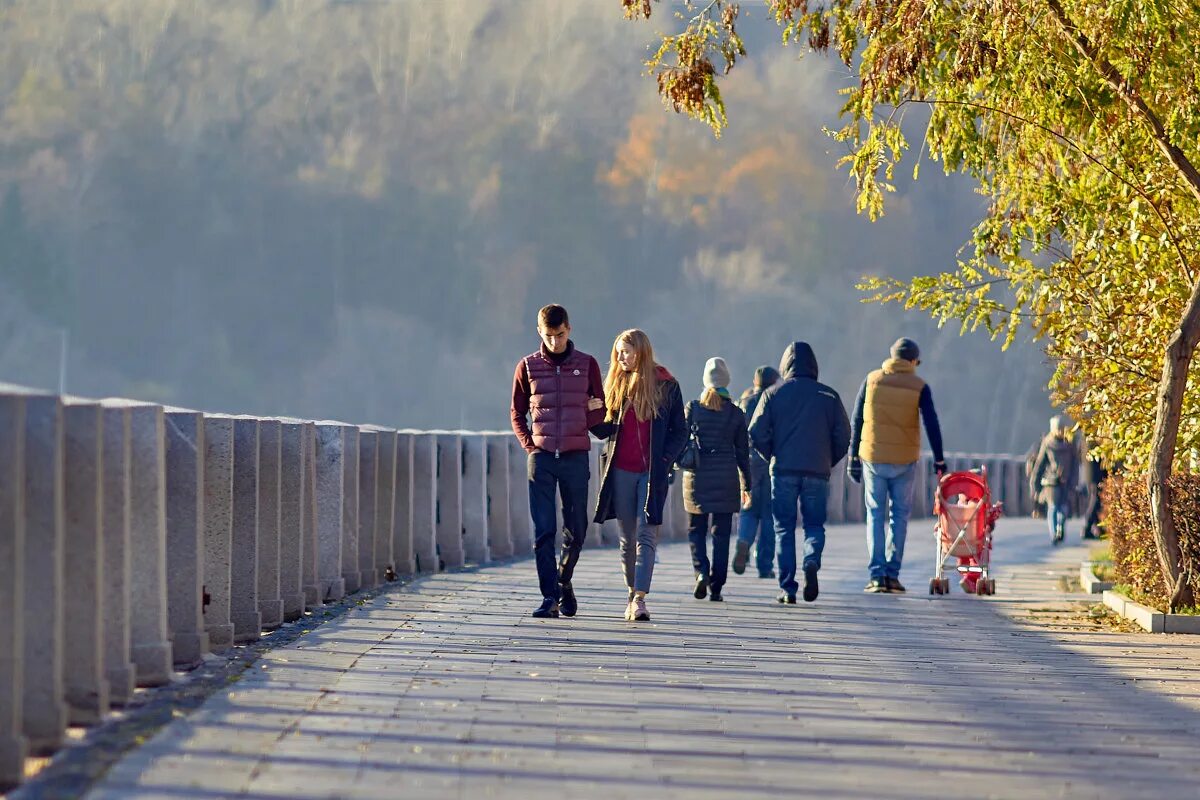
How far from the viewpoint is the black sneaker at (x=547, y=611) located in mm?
12156

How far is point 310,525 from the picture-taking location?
12.3 m

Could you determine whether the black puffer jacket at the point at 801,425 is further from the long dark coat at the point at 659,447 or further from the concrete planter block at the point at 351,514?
the concrete planter block at the point at 351,514

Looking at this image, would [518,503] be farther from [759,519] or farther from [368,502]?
[368,502]

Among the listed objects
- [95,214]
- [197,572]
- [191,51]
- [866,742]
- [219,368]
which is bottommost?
[866,742]

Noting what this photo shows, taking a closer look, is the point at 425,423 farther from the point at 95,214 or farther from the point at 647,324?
the point at 95,214

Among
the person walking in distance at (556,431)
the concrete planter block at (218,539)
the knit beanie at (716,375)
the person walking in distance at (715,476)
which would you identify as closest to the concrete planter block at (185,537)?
the concrete planter block at (218,539)

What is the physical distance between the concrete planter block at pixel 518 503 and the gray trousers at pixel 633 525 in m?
6.86

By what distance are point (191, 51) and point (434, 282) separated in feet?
52.5

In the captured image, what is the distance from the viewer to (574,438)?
12.1 metres

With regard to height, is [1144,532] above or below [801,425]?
below

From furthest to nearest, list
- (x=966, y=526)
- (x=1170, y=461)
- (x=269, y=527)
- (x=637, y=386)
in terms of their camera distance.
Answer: (x=966, y=526), (x=1170, y=461), (x=637, y=386), (x=269, y=527)

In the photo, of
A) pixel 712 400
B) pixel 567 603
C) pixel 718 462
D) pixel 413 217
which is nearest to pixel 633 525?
pixel 567 603

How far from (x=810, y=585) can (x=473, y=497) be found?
195 inches

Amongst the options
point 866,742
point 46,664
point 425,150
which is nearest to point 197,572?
point 46,664
